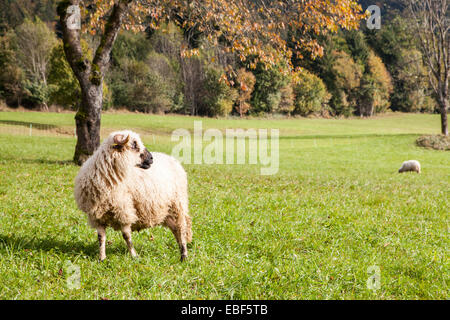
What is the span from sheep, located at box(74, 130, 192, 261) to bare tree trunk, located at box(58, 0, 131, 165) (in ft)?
29.6

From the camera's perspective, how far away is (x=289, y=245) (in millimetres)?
5273

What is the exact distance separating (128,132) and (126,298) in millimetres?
2021

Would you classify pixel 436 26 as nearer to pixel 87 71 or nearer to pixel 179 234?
pixel 87 71

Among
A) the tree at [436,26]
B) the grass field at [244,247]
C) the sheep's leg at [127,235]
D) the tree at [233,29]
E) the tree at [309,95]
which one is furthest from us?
the tree at [309,95]

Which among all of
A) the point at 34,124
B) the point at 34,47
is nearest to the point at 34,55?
the point at 34,47

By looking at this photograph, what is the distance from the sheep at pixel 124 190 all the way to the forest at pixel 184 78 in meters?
34.5

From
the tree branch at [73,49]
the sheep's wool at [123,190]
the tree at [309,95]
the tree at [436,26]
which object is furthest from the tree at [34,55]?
the sheep's wool at [123,190]

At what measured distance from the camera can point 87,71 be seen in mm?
12461

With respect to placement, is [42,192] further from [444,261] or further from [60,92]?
[60,92]

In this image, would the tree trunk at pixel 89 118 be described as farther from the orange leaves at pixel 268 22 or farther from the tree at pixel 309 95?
the tree at pixel 309 95

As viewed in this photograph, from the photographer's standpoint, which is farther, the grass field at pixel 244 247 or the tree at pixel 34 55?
the tree at pixel 34 55

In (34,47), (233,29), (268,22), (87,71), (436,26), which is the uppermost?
(34,47)

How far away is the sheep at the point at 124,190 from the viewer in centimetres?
422

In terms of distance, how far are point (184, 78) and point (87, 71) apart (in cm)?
4641
